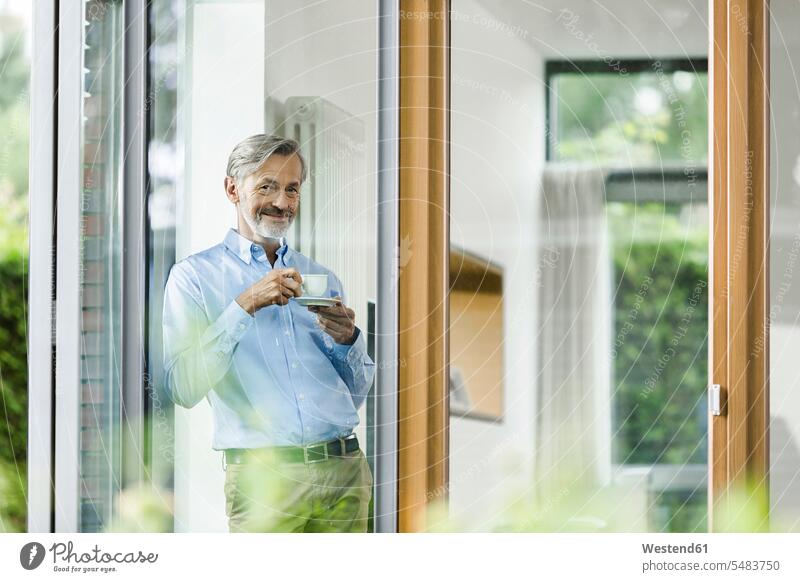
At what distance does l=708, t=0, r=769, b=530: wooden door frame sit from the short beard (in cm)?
62

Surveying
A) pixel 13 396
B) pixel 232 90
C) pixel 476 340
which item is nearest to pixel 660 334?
pixel 476 340

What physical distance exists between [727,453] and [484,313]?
406 millimetres

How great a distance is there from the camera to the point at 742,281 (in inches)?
49.1

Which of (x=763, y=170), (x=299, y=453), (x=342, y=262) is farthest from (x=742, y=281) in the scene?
(x=299, y=453)

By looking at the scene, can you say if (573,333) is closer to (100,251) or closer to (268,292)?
(268,292)

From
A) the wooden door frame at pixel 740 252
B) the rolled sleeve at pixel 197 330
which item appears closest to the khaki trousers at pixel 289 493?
the rolled sleeve at pixel 197 330

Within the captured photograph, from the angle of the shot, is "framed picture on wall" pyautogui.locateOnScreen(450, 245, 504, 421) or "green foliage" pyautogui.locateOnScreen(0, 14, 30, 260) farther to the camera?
"framed picture on wall" pyautogui.locateOnScreen(450, 245, 504, 421)

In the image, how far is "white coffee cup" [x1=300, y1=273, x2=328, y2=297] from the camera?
1.23 m

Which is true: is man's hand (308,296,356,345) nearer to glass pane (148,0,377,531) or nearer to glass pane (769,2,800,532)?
glass pane (148,0,377,531)

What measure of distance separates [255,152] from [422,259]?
11.2 inches

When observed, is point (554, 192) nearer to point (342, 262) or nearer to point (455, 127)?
point (455, 127)

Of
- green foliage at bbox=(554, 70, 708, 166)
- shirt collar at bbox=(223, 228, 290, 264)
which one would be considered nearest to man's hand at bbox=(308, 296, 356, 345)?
shirt collar at bbox=(223, 228, 290, 264)

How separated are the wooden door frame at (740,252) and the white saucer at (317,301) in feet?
1.81

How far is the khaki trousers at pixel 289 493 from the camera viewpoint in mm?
1225
